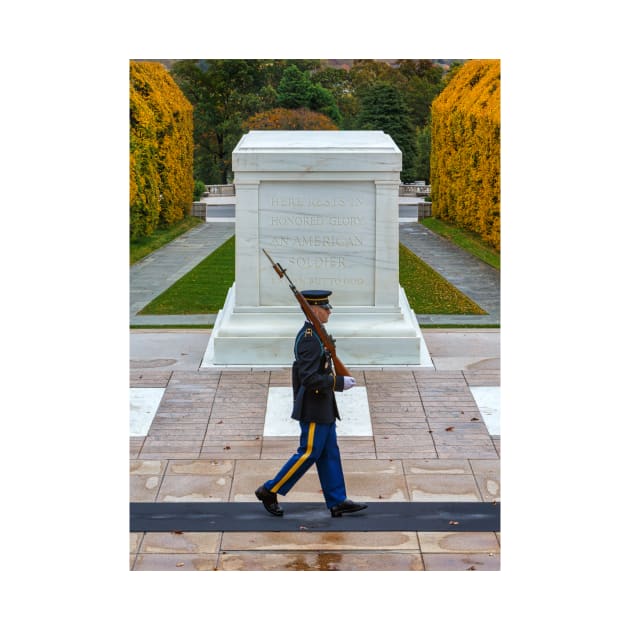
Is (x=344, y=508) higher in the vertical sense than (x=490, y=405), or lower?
lower

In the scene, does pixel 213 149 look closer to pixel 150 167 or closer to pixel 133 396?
pixel 150 167

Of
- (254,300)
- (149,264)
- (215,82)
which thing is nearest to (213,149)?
(215,82)

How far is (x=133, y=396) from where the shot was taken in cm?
900

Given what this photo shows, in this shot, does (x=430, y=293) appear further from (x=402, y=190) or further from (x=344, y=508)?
(x=402, y=190)

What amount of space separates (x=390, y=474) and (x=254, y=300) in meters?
3.21

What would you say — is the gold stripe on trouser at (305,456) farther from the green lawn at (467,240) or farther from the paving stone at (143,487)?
the green lawn at (467,240)

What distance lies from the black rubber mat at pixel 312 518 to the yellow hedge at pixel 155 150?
11.9 metres

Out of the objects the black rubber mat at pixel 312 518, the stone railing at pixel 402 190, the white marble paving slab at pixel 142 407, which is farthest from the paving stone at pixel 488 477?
the stone railing at pixel 402 190

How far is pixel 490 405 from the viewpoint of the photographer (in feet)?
28.7

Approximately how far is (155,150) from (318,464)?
13.6 meters

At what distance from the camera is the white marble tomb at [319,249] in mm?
9688

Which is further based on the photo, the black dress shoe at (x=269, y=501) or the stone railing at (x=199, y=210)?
the stone railing at (x=199, y=210)

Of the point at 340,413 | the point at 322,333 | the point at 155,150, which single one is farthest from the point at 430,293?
the point at 322,333

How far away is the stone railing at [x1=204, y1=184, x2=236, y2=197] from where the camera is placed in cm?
2767
